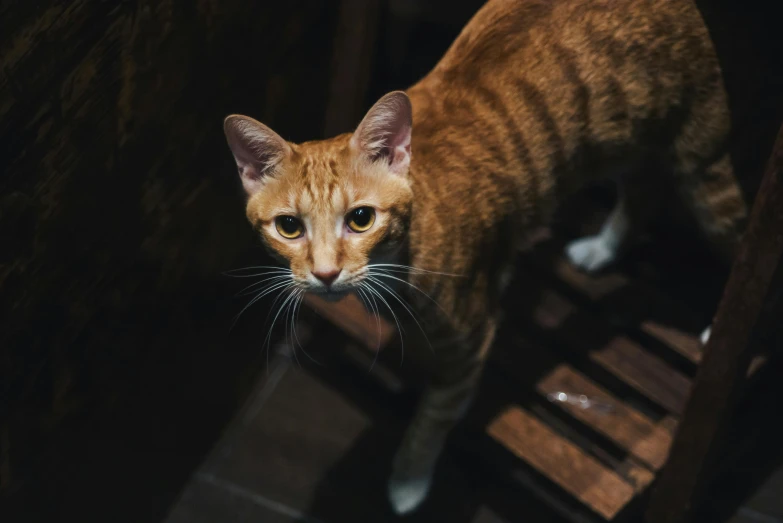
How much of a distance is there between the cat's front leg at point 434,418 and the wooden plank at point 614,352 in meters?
0.31

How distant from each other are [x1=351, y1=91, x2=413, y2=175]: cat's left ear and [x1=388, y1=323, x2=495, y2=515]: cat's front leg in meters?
0.42

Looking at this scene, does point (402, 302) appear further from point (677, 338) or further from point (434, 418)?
point (677, 338)

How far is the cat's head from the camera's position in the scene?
1.33 meters

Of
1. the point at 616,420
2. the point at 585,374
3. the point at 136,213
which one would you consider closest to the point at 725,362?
the point at 616,420

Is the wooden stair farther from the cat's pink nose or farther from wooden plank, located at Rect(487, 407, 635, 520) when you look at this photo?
the cat's pink nose

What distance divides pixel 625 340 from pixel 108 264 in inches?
43.3

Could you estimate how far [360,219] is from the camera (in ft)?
4.50

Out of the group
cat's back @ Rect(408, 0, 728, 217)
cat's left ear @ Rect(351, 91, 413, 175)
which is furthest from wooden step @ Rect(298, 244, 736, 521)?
cat's left ear @ Rect(351, 91, 413, 175)

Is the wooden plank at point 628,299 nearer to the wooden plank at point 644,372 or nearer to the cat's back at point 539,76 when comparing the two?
the wooden plank at point 644,372

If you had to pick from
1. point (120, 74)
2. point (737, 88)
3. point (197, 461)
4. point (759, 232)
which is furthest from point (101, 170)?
point (737, 88)

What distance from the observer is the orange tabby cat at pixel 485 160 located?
137cm

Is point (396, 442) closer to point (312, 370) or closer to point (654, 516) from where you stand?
point (312, 370)

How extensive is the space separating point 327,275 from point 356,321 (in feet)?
2.34

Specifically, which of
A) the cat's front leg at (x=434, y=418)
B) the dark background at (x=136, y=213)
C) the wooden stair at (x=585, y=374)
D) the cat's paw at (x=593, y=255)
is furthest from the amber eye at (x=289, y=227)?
the cat's paw at (x=593, y=255)
